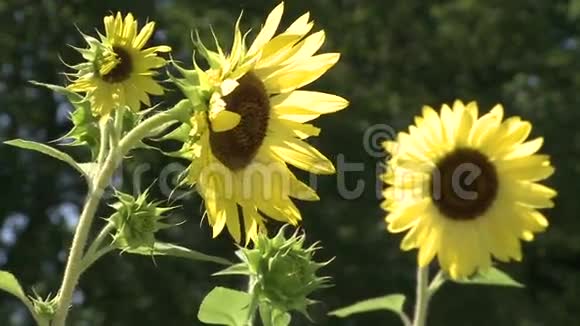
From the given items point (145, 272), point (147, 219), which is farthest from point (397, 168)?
point (145, 272)

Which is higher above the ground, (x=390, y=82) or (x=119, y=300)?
(x=390, y=82)

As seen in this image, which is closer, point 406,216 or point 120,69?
point 120,69

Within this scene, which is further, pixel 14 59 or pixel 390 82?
pixel 390 82

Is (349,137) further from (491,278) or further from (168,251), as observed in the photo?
(168,251)

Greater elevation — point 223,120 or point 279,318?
point 223,120

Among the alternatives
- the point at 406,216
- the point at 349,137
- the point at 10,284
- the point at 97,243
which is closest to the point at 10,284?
the point at 10,284

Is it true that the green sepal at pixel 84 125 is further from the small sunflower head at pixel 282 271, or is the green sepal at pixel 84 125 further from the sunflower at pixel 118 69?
the small sunflower head at pixel 282 271

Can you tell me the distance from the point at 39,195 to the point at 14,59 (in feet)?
4.13

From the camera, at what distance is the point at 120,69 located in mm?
1469

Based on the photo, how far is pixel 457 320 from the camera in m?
11.6

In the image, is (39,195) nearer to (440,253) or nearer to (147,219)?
(440,253)

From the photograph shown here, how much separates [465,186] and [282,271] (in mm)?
1259

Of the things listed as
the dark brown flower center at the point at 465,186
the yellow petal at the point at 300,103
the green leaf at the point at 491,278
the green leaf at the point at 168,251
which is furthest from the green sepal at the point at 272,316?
the dark brown flower center at the point at 465,186

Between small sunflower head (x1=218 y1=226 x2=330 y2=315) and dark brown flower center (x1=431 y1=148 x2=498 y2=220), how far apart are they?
1.06 metres
